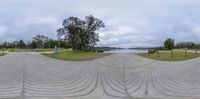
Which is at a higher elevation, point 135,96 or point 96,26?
point 96,26

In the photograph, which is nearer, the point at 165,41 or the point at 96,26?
the point at 165,41

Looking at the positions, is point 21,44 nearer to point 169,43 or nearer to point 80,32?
point 80,32

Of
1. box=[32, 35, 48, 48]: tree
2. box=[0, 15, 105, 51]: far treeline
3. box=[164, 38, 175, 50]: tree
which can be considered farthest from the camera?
box=[32, 35, 48, 48]: tree

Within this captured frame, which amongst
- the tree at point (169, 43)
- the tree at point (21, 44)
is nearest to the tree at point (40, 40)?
the tree at point (21, 44)

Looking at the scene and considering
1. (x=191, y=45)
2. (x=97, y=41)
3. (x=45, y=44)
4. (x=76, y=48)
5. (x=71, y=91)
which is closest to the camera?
(x=71, y=91)

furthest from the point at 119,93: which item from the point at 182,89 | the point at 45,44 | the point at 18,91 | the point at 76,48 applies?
the point at 45,44

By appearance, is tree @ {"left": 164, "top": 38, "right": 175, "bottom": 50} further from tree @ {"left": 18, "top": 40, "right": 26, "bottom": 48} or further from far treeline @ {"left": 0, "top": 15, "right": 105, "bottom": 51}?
tree @ {"left": 18, "top": 40, "right": 26, "bottom": 48}

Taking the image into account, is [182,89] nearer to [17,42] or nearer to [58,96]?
[58,96]

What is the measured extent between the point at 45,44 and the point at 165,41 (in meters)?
89.7

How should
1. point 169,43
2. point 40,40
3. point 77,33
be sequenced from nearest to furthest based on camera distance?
point 169,43
point 77,33
point 40,40

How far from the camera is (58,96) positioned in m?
6.87

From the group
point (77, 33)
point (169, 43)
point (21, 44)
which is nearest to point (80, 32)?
point (77, 33)

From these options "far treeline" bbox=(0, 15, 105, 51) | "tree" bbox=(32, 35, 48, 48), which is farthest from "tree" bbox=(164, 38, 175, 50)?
"tree" bbox=(32, 35, 48, 48)

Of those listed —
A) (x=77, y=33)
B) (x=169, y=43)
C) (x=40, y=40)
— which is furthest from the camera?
(x=40, y=40)
